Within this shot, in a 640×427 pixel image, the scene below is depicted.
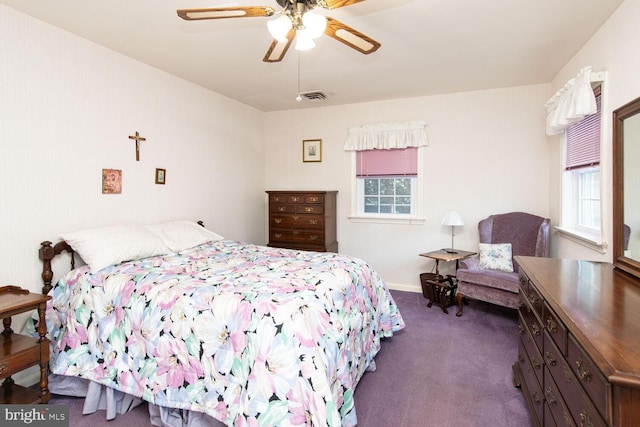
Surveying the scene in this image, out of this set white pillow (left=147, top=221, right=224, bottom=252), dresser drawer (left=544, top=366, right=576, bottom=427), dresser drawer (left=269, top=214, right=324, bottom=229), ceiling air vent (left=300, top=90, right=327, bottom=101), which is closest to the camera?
dresser drawer (left=544, top=366, right=576, bottom=427)

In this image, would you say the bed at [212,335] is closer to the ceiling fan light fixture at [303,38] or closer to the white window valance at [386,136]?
the ceiling fan light fixture at [303,38]

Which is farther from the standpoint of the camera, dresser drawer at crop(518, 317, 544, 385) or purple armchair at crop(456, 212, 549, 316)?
purple armchair at crop(456, 212, 549, 316)

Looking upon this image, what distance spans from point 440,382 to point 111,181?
10.2ft

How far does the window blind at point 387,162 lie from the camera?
4.38 metres

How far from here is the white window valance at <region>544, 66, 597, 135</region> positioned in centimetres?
246

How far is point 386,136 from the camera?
14.5 ft

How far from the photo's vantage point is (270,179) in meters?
5.16

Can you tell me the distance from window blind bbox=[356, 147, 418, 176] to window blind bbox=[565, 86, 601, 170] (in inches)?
63.9

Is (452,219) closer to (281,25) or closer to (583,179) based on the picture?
(583,179)

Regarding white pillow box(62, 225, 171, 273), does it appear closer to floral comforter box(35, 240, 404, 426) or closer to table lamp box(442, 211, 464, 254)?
floral comforter box(35, 240, 404, 426)

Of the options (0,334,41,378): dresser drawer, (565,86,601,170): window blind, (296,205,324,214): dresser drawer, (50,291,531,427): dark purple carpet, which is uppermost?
(565,86,601,170): window blind

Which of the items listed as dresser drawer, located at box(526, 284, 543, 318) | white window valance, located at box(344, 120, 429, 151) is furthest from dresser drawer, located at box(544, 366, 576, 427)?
white window valance, located at box(344, 120, 429, 151)

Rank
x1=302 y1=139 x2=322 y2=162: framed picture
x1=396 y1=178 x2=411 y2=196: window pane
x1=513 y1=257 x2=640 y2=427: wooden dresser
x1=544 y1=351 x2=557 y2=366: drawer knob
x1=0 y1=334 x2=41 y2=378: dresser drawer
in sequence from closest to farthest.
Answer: x1=513 y1=257 x2=640 y2=427: wooden dresser → x1=544 y1=351 x2=557 y2=366: drawer knob → x1=0 y1=334 x2=41 y2=378: dresser drawer → x1=396 y1=178 x2=411 y2=196: window pane → x1=302 y1=139 x2=322 y2=162: framed picture

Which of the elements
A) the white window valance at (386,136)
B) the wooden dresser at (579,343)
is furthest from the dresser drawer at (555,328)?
the white window valance at (386,136)
